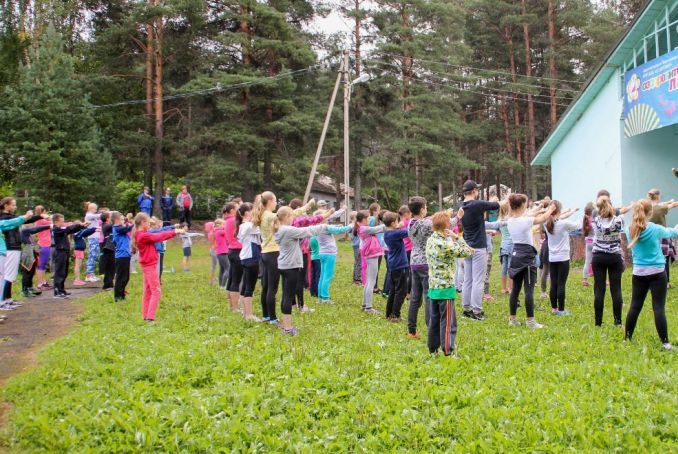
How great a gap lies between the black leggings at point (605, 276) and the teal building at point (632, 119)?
10.3m

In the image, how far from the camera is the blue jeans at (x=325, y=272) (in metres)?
10.3

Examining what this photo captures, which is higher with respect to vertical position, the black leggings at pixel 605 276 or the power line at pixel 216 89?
the power line at pixel 216 89

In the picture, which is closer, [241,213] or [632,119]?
[241,213]

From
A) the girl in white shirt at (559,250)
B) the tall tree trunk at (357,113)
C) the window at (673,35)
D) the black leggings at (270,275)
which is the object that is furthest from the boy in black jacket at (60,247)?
A: the tall tree trunk at (357,113)

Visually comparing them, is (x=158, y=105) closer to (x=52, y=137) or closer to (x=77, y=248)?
(x=52, y=137)

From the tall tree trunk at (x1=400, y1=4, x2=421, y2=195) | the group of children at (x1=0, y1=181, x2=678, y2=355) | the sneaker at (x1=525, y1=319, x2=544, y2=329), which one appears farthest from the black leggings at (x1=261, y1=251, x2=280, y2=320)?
the tall tree trunk at (x1=400, y1=4, x2=421, y2=195)

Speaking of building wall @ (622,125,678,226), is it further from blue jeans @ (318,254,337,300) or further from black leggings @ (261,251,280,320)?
black leggings @ (261,251,280,320)

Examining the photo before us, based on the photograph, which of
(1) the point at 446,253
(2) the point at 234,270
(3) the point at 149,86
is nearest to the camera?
(1) the point at 446,253

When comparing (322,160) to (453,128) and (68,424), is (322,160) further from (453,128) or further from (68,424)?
(68,424)

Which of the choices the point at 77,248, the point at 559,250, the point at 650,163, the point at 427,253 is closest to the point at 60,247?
the point at 77,248

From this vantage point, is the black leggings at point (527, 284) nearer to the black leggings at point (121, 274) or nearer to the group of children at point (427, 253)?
the group of children at point (427, 253)

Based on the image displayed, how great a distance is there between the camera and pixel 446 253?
19.9 ft

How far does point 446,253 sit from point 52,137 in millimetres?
17584

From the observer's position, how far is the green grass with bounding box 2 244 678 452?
421 cm
